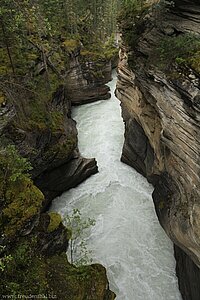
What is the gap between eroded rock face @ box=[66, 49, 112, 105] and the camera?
30.4 m

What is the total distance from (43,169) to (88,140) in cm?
836

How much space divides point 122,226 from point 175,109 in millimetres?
8847

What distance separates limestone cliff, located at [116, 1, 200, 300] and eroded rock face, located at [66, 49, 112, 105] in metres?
14.7

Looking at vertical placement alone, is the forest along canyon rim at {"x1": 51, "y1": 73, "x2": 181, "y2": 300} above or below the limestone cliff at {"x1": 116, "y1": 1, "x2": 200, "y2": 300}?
below

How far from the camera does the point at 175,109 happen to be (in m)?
10.5

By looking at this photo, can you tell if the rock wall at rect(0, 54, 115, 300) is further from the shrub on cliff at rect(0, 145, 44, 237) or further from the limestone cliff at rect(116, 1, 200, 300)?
the limestone cliff at rect(116, 1, 200, 300)

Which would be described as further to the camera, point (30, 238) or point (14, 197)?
point (14, 197)

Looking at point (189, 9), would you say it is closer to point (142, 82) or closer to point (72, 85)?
point (142, 82)

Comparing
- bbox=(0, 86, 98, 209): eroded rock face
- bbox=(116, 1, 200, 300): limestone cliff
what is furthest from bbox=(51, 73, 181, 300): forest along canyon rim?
bbox=(116, 1, 200, 300): limestone cliff

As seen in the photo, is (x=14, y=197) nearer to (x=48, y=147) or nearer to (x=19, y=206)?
(x=19, y=206)

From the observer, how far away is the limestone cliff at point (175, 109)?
32.4 feet

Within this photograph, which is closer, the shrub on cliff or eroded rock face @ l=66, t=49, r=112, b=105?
the shrub on cliff

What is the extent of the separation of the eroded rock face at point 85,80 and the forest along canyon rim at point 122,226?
763 cm

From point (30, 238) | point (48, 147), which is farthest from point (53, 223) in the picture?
Result: point (48, 147)
